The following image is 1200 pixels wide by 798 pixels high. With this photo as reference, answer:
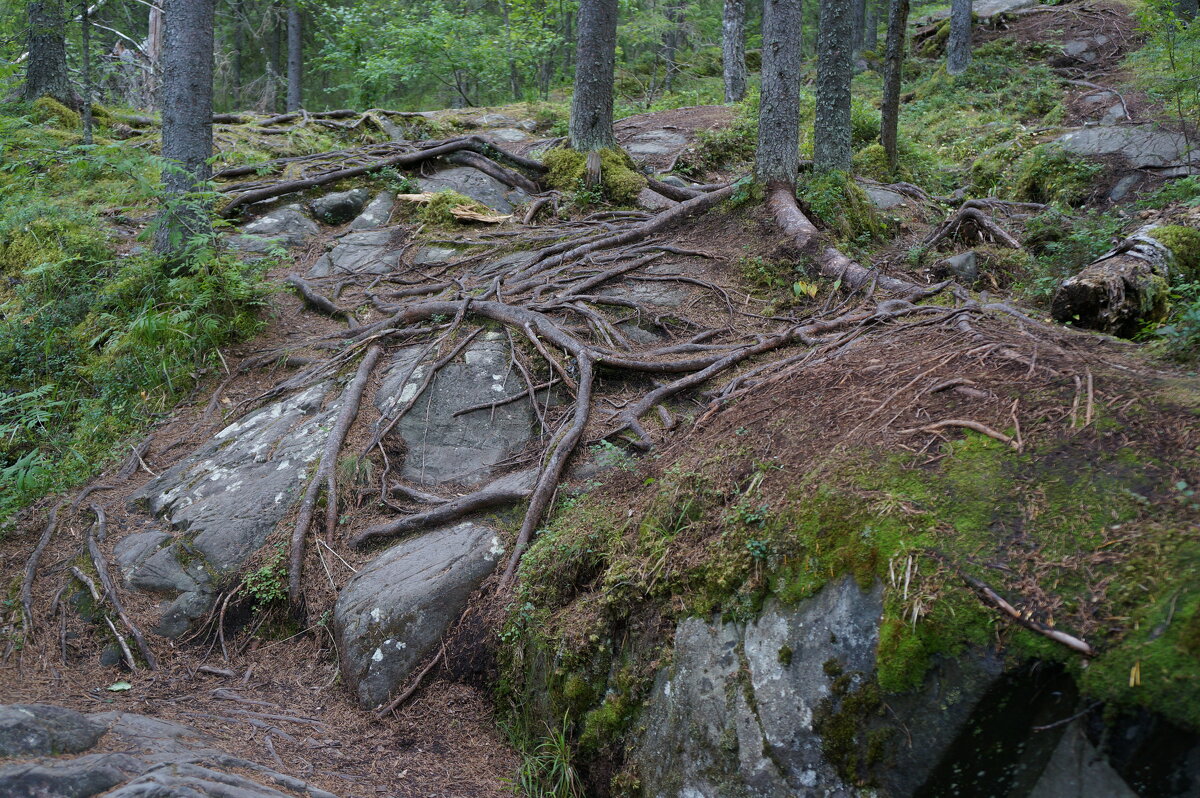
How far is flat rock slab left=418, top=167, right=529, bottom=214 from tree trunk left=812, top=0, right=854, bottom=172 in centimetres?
420

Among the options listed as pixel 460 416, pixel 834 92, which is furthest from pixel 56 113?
pixel 834 92

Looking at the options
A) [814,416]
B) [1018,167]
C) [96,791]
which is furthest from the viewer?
[1018,167]

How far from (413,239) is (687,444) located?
20.9 ft

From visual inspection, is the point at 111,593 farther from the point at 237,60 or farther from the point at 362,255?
the point at 237,60

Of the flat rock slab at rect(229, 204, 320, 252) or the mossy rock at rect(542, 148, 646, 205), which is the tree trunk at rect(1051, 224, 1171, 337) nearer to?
the mossy rock at rect(542, 148, 646, 205)

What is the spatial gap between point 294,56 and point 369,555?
20174 mm

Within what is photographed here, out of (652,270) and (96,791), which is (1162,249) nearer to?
(652,270)

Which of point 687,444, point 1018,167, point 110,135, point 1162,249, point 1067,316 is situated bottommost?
point 687,444

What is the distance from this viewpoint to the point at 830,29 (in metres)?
8.92

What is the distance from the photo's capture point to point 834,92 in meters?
9.02

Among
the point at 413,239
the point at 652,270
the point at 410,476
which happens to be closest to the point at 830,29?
the point at 652,270

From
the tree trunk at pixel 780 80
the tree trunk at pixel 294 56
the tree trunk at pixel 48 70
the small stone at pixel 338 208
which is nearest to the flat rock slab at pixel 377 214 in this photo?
the small stone at pixel 338 208

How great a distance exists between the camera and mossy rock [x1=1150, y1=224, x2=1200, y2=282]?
5.57 meters

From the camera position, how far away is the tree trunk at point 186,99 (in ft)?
27.8
